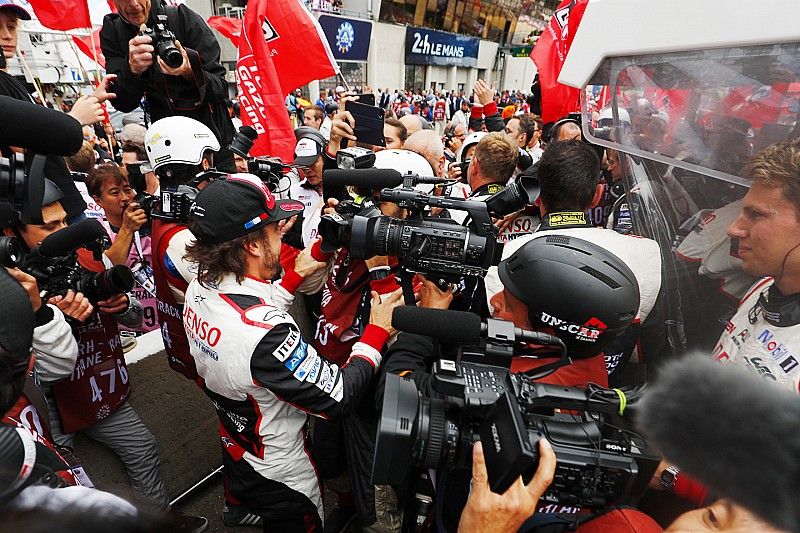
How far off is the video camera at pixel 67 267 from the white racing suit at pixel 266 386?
1.30ft

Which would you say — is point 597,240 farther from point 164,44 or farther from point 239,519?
point 164,44

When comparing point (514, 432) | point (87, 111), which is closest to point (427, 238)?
point (514, 432)

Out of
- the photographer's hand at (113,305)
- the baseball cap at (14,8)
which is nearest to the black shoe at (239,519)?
the photographer's hand at (113,305)

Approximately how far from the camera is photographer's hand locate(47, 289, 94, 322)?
1.85 m

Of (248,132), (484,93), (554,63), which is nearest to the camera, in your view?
(248,132)

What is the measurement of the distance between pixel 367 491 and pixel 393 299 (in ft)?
3.27

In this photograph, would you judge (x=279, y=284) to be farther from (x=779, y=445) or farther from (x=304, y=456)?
(x=779, y=445)

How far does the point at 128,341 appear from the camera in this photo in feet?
11.1

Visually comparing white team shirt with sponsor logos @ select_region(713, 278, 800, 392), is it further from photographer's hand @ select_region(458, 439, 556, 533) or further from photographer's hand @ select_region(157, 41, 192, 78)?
photographer's hand @ select_region(157, 41, 192, 78)

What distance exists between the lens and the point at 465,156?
4.56 metres

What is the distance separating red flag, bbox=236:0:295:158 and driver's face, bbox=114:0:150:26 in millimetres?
687

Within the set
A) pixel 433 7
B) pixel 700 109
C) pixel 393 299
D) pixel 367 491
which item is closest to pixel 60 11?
pixel 393 299

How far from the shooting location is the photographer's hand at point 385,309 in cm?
193

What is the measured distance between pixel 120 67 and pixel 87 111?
104 centimetres
